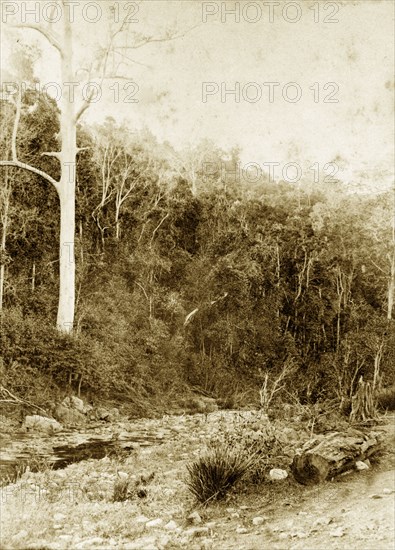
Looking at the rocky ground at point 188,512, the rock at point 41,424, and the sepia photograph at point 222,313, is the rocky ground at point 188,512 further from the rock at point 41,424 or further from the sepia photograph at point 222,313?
the rock at point 41,424

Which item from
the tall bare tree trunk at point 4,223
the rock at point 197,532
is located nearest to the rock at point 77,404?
the tall bare tree trunk at point 4,223

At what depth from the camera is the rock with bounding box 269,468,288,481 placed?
4.57 m

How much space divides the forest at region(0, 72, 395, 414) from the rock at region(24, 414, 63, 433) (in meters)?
0.42

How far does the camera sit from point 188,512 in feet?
13.8

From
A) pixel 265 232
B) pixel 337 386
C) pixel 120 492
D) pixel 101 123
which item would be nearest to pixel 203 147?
pixel 265 232

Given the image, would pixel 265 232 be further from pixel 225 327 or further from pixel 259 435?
pixel 259 435

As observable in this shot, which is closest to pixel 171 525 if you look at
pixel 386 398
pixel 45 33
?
pixel 386 398

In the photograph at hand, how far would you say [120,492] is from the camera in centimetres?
455

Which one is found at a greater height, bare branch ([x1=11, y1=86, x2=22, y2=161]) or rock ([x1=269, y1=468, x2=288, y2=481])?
bare branch ([x1=11, y1=86, x2=22, y2=161])

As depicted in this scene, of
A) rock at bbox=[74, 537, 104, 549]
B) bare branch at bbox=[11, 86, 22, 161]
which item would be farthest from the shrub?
bare branch at bbox=[11, 86, 22, 161]

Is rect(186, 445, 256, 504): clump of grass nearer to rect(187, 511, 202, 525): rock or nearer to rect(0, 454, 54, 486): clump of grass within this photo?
rect(187, 511, 202, 525): rock

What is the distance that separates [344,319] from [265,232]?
145 centimetres

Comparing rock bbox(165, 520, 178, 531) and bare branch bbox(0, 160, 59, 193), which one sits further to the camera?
bare branch bbox(0, 160, 59, 193)

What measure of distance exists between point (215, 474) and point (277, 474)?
60cm
